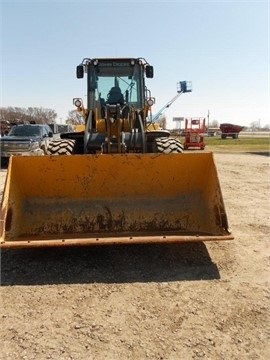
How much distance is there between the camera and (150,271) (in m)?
3.76

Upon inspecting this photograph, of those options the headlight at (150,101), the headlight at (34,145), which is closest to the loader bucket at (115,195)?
the headlight at (150,101)

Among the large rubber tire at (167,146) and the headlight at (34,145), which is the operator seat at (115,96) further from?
the headlight at (34,145)

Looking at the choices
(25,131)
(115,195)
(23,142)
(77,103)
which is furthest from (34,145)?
(115,195)

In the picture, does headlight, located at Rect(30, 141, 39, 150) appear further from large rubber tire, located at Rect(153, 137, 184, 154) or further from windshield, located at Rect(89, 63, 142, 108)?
large rubber tire, located at Rect(153, 137, 184, 154)

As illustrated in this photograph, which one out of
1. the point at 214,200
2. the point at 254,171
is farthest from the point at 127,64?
the point at 254,171

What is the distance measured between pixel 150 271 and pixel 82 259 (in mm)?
808

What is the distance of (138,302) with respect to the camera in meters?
3.16

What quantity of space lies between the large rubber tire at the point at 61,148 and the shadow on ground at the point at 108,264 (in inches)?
80.6

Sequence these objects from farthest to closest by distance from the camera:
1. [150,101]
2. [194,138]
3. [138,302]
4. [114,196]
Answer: [194,138] → [150,101] → [114,196] → [138,302]

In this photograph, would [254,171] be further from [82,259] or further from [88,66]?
[82,259]

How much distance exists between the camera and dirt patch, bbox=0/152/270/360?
2.55m

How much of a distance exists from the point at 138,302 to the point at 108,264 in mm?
840

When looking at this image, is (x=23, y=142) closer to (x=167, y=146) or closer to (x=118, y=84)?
(x=118, y=84)

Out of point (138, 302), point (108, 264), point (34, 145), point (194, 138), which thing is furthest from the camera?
point (194, 138)
